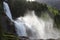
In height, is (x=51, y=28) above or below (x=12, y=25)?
below

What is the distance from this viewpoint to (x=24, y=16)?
151 feet

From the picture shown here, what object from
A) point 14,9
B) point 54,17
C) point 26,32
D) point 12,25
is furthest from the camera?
point 54,17

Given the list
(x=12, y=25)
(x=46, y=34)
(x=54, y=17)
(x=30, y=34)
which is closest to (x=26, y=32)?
(x=30, y=34)

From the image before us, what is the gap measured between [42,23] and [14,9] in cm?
679

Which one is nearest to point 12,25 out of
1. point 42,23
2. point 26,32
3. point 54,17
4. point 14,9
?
point 26,32

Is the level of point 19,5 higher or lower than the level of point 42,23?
higher

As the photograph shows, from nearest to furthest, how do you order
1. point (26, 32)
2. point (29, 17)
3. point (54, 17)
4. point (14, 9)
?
point (26, 32) → point (14, 9) → point (29, 17) → point (54, 17)

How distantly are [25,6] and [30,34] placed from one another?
37.4ft

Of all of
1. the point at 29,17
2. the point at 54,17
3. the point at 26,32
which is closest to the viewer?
the point at 26,32

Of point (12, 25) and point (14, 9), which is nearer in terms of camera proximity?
point (12, 25)

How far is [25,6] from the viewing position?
155 ft

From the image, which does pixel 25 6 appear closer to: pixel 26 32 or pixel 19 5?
pixel 19 5

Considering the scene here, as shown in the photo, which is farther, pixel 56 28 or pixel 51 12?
pixel 51 12

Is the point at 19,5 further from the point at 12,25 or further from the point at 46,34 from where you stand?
the point at 12,25
